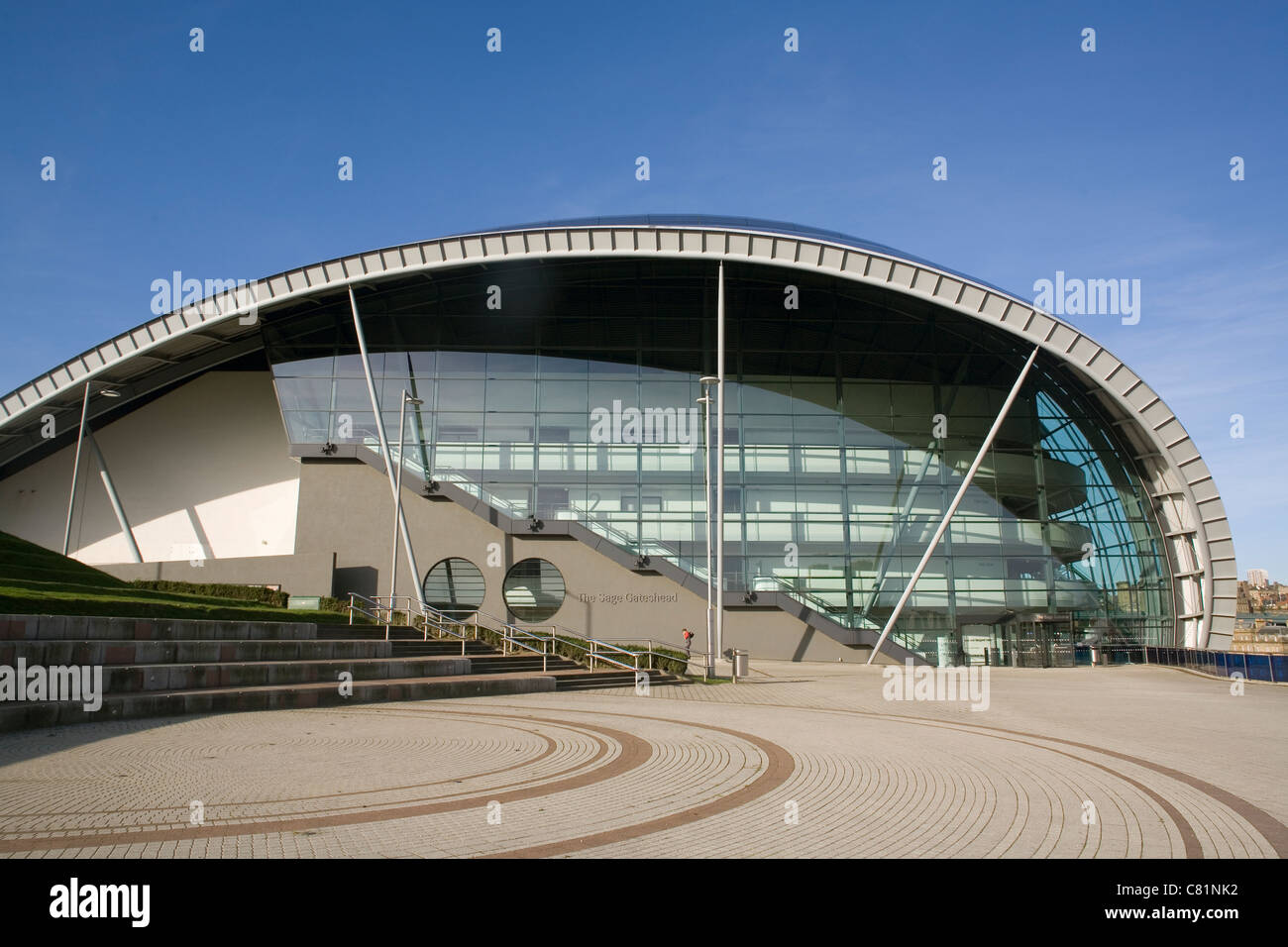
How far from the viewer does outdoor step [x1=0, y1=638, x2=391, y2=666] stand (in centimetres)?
1345

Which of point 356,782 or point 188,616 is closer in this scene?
point 356,782

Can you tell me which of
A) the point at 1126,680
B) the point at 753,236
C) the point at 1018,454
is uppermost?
the point at 753,236

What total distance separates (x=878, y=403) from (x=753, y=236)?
992 centimetres

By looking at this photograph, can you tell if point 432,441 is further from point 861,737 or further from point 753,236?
point 861,737

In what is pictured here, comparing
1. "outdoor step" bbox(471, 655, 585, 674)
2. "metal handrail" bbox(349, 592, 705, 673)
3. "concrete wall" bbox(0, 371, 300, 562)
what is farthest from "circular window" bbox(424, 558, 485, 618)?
"outdoor step" bbox(471, 655, 585, 674)

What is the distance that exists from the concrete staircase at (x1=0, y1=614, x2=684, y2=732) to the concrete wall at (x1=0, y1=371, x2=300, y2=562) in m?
18.6

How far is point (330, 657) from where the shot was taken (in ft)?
63.6

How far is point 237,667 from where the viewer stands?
52.6 feet

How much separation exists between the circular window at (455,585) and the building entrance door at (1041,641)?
70.9 ft

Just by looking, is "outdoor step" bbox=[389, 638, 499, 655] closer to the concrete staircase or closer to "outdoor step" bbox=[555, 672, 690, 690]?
the concrete staircase
